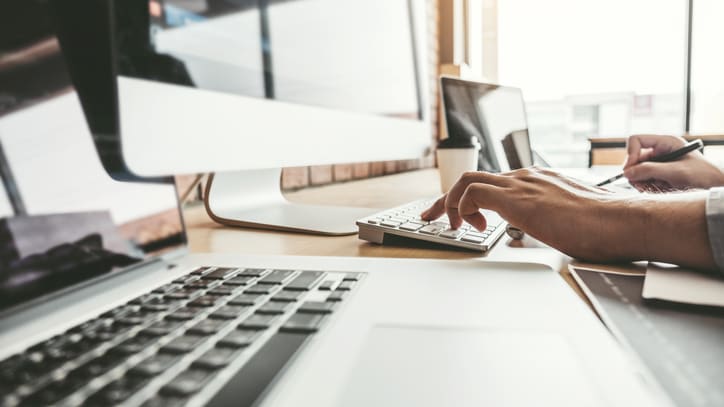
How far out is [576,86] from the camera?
11.3 feet

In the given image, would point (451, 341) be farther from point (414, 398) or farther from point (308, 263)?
point (308, 263)

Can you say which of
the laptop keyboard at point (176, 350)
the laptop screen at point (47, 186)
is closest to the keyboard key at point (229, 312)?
the laptop keyboard at point (176, 350)

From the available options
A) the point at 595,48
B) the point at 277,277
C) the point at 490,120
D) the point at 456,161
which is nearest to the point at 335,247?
the point at 277,277

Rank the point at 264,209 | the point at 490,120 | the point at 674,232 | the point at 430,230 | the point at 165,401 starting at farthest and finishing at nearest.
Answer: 1. the point at 490,120
2. the point at 264,209
3. the point at 430,230
4. the point at 674,232
5. the point at 165,401

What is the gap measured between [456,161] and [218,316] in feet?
2.56

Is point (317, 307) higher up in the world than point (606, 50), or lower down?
lower down

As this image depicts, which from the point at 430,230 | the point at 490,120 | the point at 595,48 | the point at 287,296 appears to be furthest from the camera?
the point at 595,48

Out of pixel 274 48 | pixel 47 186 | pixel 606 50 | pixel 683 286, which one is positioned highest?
pixel 606 50

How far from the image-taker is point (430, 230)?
0.48m

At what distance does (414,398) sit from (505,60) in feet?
11.3

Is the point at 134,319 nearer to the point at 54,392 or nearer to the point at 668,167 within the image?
the point at 54,392

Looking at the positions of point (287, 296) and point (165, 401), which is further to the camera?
point (287, 296)

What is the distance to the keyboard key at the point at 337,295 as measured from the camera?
0.25m

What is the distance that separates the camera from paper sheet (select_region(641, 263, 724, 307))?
0.91ft
